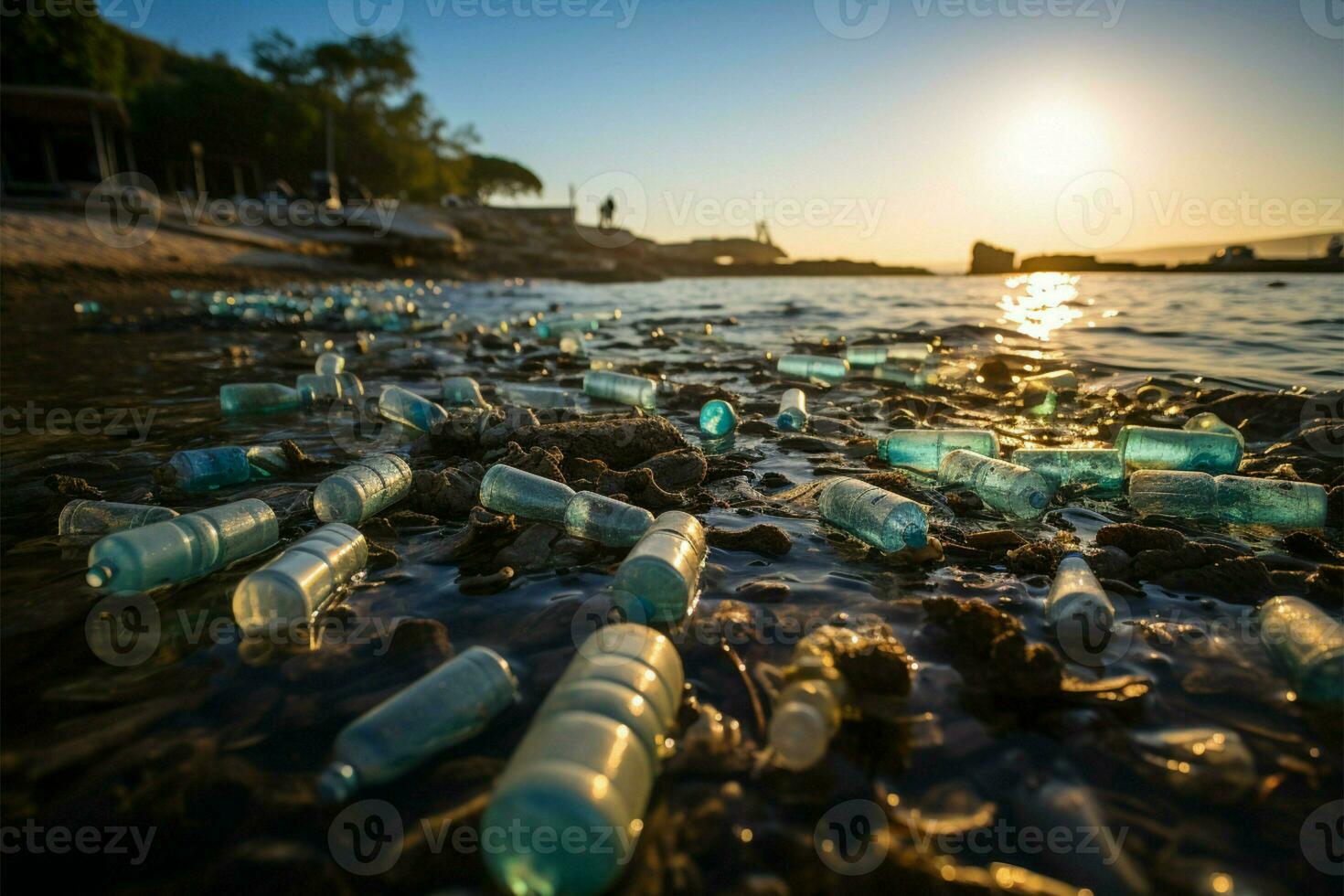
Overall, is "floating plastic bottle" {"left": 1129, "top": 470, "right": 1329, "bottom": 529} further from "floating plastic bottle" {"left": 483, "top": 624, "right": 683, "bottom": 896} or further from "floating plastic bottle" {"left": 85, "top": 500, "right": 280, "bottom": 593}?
"floating plastic bottle" {"left": 85, "top": 500, "right": 280, "bottom": 593}

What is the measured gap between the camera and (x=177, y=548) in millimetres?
2205

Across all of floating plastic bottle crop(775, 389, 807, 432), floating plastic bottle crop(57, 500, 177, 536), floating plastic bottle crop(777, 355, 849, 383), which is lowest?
floating plastic bottle crop(57, 500, 177, 536)

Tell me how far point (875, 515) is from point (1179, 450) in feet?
7.78

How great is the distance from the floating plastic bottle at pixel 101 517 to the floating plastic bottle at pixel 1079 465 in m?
4.23

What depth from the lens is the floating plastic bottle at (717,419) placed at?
14.8 feet

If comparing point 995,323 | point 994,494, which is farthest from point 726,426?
point 995,323

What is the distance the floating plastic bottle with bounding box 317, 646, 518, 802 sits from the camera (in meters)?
1.46

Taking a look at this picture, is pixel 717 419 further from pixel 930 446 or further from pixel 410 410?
pixel 410 410

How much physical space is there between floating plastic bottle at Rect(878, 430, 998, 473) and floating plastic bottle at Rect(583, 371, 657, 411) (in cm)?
222

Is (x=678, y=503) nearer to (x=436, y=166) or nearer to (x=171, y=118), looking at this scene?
(x=171, y=118)

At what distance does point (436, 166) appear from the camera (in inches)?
1980

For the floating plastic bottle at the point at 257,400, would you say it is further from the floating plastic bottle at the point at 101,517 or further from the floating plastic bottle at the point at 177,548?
the floating plastic bottle at the point at 177,548

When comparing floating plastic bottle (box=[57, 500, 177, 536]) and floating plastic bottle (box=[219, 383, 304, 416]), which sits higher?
floating plastic bottle (box=[219, 383, 304, 416])

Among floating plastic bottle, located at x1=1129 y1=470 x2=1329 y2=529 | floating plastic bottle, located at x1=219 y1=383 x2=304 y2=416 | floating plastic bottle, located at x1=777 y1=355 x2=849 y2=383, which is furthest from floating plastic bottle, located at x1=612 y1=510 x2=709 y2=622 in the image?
floating plastic bottle, located at x1=777 y1=355 x2=849 y2=383
